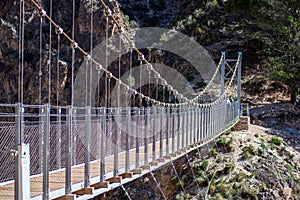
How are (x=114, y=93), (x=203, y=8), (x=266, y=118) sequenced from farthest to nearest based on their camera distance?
(x=203, y=8)
(x=114, y=93)
(x=266, y=118)

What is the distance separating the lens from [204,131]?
1179cm

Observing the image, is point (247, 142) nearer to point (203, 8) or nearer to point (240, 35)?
point (240, 35)

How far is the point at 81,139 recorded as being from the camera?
536 centimetres

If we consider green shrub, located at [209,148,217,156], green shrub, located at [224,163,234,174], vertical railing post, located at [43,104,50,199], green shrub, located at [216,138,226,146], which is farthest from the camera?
green shrub, located at [216,138,226,146]

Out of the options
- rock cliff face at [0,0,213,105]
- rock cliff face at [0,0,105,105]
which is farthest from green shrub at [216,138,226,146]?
rock cliff face at [0,0,105,105]

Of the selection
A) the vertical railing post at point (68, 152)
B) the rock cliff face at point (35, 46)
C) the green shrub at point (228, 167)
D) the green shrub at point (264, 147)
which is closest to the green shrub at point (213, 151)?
the green shrub at point (228, 167)

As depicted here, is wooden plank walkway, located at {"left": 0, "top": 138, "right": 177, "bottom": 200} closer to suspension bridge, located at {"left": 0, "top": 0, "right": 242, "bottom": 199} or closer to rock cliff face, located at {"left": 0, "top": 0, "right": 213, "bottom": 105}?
suspension bridge, located at {"left": 0, "top": 0, "right": 242, "bottom": 199}

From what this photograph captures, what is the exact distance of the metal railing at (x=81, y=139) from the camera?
13.7 feet

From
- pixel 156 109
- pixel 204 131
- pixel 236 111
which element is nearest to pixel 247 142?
pixel 236 111

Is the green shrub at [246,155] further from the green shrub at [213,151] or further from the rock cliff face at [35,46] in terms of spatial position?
the rock cliff face at [35,46]

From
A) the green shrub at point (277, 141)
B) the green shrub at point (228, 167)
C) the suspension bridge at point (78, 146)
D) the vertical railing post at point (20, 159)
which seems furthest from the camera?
the green shrub at point (277, 141)

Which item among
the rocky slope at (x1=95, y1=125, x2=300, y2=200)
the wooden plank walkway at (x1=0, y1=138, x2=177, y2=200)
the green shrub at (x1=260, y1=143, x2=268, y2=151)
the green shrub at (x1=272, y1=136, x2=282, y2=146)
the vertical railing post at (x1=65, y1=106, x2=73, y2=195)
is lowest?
the rocky slope at (x1=95, y1=125, x2=300, y2=200)

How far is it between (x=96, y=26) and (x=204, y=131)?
1388cm

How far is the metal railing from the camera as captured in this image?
416 centimetres
